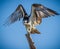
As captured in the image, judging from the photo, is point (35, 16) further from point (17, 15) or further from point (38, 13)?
point (17, 15)

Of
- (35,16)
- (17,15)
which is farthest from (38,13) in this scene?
(17,15)

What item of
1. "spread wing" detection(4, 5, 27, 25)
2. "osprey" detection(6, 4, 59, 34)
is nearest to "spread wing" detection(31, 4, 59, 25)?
"osprey" detection(6, 4, 59, 34)

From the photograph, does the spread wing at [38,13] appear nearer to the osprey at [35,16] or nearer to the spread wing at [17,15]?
the osprey at [35,16]

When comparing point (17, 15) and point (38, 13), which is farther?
point (17, 15)

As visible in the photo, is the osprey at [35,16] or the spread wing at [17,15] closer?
the osprey at [35,16]

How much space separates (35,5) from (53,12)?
0.72ft

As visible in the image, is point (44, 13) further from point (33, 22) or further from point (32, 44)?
point (32, 44)

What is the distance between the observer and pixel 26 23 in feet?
9.93

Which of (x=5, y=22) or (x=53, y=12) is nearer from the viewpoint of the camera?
(x=53, y=12)

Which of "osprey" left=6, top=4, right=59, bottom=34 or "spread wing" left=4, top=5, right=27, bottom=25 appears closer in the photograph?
"osprey" left=6, top=4, right=59, bottom=34

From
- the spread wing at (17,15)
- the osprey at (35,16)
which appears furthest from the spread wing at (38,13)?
the spread wing at (17,15)

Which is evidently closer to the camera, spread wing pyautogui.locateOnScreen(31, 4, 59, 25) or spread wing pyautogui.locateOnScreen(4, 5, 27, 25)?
spread wing pyautogui.locateOnScreen(31, 4, 59, 25)

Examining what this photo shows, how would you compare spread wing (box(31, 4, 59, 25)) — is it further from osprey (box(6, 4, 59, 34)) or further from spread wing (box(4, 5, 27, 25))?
spread wing (box(4, 5, 27, 25))

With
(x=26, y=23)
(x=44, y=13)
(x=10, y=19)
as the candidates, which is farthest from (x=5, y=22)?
A: (x=44, y=13)
